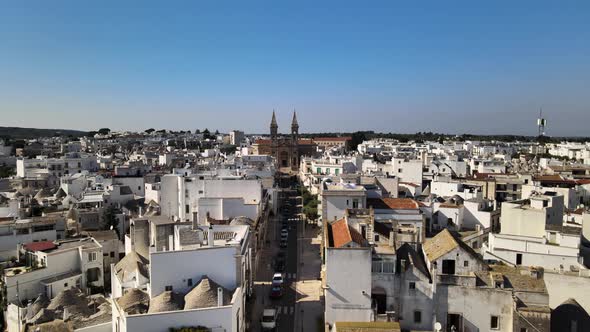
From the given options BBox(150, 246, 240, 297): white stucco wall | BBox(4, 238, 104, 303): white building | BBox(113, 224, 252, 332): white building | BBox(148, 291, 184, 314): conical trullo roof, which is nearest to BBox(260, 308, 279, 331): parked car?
BBox(113, 224, 252, 332): white building

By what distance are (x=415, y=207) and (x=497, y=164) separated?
42.8m

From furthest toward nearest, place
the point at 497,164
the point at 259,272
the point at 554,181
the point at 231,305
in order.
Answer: the point at 497,164 < the point at 554,181 < the point at 259,272 < the point at 231,305

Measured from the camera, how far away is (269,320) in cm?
2586

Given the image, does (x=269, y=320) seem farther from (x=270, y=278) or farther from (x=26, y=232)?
(x=26, y=232)

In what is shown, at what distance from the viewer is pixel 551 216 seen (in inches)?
1500

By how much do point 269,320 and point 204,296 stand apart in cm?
560

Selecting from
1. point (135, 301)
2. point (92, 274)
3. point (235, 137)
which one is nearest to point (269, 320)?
point (135, 301)

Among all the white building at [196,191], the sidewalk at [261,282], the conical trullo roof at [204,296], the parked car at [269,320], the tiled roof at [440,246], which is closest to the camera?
the conical trullo roof at [204,296]

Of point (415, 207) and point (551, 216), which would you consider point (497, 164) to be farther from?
point (415, 207)

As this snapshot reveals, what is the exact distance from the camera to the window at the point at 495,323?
2221 centimetres

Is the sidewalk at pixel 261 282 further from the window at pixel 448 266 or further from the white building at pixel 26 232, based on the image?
the white building at pixel 26 232

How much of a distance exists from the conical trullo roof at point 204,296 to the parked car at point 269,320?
4114 millimetres

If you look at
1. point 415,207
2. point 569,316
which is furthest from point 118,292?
point 569,316

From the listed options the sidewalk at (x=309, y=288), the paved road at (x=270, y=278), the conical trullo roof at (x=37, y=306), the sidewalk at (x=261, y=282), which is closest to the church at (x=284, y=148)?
the paved road at (x=270, y=278)
